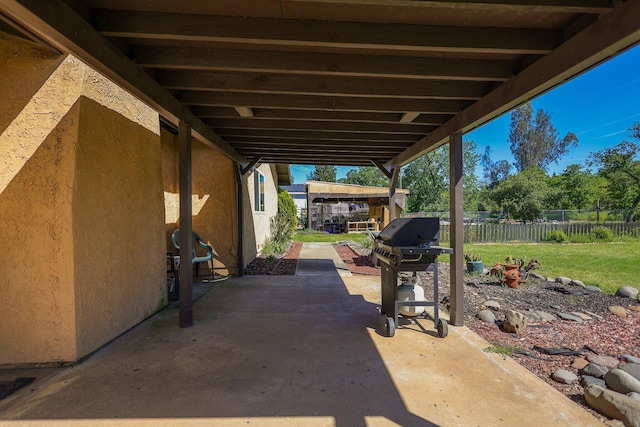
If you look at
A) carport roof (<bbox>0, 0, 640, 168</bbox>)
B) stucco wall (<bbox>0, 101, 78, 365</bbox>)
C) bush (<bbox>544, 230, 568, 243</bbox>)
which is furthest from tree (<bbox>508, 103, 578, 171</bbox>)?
stucco wall (<bbox>0, 101, 78, 365</bbox>)

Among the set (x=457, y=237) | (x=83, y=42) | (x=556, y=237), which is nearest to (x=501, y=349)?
(x=457, y=237)

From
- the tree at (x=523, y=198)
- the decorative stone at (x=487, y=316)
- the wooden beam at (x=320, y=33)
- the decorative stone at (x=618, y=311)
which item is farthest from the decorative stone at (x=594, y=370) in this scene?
the tree at (x=523, y=198)

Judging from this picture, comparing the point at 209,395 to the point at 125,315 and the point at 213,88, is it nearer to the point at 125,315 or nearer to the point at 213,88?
the point at 125,315

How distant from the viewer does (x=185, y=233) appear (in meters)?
4.11

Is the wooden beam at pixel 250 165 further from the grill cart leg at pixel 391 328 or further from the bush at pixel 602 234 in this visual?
the bush at pixel 602 234

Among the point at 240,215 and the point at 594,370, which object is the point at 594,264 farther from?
the point at 240,215

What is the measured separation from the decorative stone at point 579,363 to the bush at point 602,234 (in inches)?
594

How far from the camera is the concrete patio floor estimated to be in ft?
7.27

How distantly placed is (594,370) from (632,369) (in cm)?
37

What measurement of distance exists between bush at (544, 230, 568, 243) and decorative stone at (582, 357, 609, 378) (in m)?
14.0

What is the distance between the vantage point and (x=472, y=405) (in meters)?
2.37

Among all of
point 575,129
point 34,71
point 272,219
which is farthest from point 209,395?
point 575,129

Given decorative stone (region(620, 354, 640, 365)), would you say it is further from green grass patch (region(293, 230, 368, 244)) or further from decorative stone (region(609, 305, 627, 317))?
green grass patch (region(293, 230, 368, 244))

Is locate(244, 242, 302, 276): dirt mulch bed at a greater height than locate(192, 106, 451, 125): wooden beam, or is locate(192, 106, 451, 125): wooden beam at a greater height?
locate(192, 106, 451, 125): wooden beam
